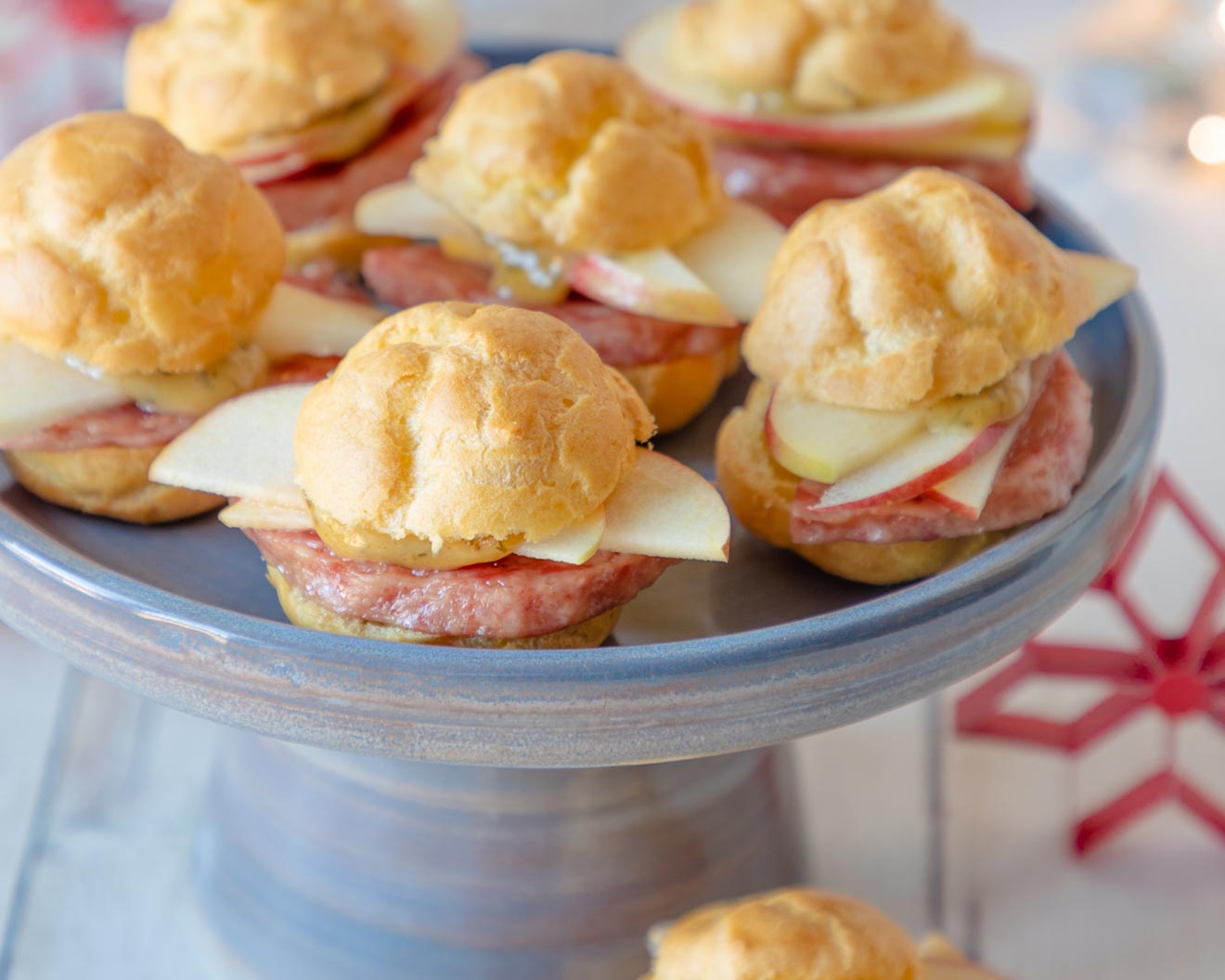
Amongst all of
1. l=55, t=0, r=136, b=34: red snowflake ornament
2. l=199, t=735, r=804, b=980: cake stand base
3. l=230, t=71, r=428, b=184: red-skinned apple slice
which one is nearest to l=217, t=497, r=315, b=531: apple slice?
l=199, t=735, r=804, b=980: cake stand base

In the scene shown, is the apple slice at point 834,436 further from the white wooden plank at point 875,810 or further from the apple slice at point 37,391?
the white wooden plank at point 875,810

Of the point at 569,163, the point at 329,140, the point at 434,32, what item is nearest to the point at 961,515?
the point at 569,163

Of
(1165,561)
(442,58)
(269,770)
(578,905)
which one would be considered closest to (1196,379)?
(1165,561)

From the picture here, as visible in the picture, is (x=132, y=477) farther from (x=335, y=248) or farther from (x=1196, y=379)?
(x=1196, y=379)

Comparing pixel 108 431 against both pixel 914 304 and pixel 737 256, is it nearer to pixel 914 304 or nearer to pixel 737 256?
Result: pixel 737 256

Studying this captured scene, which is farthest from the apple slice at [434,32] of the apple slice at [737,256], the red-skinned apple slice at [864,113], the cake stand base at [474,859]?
the cake stand base at [474,859]

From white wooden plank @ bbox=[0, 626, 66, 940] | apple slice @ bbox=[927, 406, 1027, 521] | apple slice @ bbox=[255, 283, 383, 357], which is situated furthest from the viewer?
white wooden plank @ bbox=[0, 626, 66, 940]

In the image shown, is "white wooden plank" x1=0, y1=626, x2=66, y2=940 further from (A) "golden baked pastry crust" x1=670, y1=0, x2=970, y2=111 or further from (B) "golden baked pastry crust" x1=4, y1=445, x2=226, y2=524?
(A) "golden baked pastry crust" x1=670, y1=0, x2=970, y2=111
